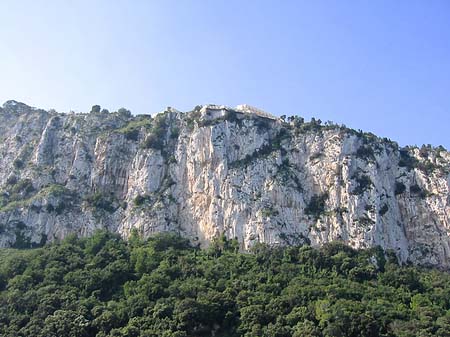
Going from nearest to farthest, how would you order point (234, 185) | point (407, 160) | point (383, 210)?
point (383, 210) → point (234, 185) → point (407, 160)

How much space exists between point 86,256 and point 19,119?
48.1 metres

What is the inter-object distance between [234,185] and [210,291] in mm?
26062

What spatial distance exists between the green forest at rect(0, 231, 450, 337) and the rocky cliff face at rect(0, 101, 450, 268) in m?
4.39

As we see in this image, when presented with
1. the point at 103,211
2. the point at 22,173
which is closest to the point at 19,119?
the point at 22,173

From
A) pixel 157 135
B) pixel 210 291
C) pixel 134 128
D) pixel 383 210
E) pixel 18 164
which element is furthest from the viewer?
pixel 134 128

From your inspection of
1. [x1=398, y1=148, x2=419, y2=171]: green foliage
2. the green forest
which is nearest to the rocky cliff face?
[x1=398, y1=148, x2=419, y2=171]: green foliage

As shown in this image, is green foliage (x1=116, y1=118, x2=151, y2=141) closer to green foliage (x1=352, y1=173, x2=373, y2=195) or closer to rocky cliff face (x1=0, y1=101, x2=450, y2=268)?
rocky cliff face (x1=0, y1=101, x2=450, y2=268)

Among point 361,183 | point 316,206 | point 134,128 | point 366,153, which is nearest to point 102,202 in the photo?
point 134,128

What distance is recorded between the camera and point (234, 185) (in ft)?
289

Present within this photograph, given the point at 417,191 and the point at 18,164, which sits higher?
the point at 18,164

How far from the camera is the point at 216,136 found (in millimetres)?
94188

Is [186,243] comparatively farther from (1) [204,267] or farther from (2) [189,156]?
(2) [189,156]

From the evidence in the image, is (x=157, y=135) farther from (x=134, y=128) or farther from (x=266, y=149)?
(x=266, y=149)

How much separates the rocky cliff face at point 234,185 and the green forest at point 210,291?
14.4ft
